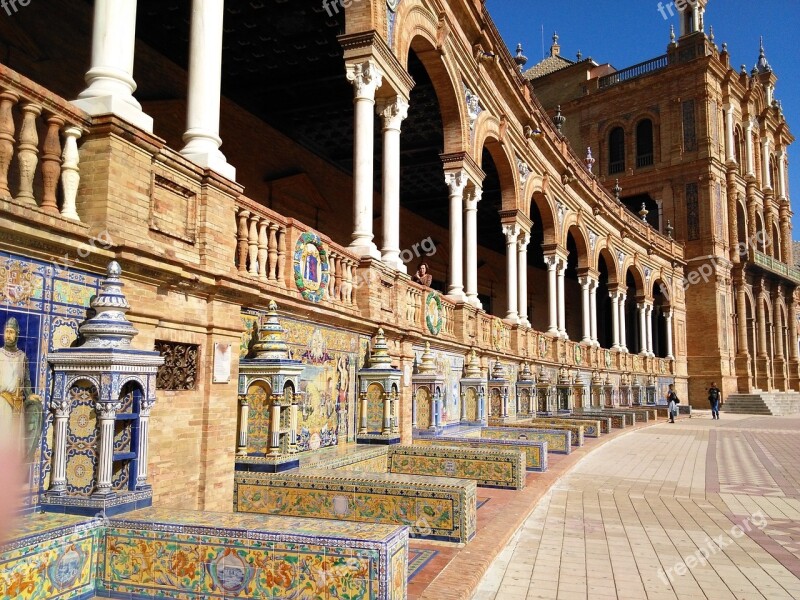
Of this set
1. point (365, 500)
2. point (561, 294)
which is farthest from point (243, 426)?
point (561, 294)

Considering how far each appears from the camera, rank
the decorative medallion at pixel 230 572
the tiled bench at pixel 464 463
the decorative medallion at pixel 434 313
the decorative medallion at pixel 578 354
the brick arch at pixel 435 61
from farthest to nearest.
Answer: the decorative medallion at pixel 578 354 < the decorative medallion at pixel 434 313 < the brick arch at pixel 435 61 < the tiled bench at pixel 464 463 < the decorative medallion at pixel 230 572

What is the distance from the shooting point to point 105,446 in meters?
Result: 3.89

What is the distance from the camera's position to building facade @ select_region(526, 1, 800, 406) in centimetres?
3647

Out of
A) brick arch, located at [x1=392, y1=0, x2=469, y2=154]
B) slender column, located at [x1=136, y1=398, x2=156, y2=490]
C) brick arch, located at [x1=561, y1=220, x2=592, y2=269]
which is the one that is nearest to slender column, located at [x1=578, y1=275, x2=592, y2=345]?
brick arch, located at [x1=561, y1=220, x2=592, y2=269]

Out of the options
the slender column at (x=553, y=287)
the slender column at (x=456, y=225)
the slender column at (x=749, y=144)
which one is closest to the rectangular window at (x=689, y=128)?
the slender column at (x=749, y=144)

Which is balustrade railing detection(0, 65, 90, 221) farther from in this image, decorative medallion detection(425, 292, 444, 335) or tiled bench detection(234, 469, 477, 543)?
decorative medallion detection(425, 292, 444, 335)

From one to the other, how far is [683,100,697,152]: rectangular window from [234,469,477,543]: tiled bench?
3620 centimetres

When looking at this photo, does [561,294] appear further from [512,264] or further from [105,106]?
[105,106]

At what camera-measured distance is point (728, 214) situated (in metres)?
38.1

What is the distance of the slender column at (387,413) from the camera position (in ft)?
28.1

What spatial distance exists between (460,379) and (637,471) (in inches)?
148

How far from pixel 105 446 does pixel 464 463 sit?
5.62 metres

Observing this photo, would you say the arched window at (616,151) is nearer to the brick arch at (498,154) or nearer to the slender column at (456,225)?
the brick arch at (498,154)

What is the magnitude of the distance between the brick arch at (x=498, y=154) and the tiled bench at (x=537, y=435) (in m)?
5.92
